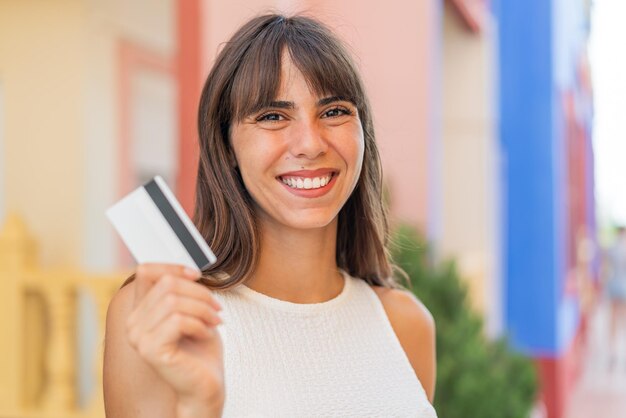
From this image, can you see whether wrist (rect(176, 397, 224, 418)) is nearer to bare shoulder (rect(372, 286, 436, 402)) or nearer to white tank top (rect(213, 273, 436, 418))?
white tank top (rect(213, 273, 436, 418))

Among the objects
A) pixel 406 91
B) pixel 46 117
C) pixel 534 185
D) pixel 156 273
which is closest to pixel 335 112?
pixel 156 273

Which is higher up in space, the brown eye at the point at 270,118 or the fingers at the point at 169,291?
the brown eye at the point at 270,118

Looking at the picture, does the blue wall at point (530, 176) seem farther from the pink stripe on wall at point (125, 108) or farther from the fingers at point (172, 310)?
the fingers at point (172, 310)

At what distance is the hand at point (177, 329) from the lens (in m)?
1.30

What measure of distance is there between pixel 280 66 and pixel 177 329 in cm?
61

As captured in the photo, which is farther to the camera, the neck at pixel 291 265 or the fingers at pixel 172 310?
the neck at pixel 291 265

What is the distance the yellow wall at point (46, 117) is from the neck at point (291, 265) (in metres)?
3.49

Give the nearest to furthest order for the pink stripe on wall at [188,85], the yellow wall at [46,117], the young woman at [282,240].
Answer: the young woman at [282,240] → the pink stripe on wall at [188,85] → the yellow wall at [46,117]

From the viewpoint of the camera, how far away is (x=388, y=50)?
570 cm

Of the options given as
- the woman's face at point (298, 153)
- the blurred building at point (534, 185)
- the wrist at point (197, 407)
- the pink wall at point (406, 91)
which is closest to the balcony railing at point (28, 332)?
the pink wall at point (406, 91)

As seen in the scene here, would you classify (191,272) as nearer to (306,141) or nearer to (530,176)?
(306,141)

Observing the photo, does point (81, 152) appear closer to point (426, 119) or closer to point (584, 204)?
point (426, 119)

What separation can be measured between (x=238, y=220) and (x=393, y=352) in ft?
1.35

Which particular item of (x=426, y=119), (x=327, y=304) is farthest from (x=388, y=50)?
(x=327, y=304)
